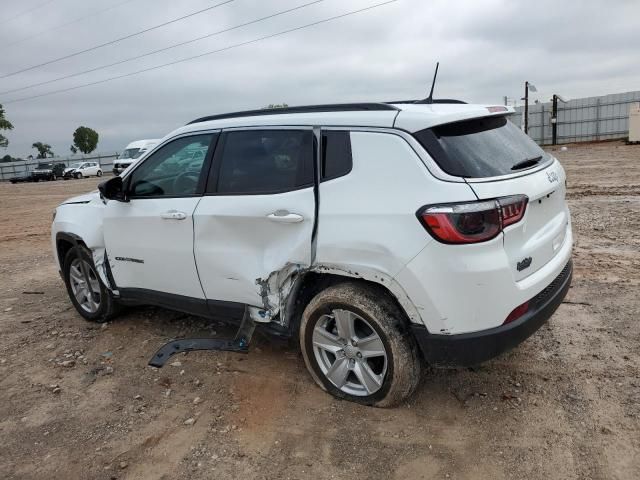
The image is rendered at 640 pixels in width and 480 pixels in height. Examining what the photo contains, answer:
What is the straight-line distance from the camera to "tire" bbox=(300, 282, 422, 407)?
307 cm

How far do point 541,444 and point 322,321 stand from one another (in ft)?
4.67

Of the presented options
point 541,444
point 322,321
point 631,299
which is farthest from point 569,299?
point 322,321

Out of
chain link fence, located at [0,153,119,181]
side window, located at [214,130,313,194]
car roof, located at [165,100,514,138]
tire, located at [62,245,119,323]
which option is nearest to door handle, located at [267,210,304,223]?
side window, located at [214,130,313,194]

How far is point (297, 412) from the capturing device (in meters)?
3.36

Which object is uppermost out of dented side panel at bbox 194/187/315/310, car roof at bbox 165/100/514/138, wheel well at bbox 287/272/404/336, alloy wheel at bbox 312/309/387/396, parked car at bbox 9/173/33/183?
car roof at bbox 165/100/514/138

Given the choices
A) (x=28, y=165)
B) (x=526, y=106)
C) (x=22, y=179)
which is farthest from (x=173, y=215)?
(x=28, y=165)

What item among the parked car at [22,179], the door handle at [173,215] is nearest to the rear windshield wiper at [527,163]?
the door handle at [173,215]

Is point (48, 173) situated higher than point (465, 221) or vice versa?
point (465, 221)

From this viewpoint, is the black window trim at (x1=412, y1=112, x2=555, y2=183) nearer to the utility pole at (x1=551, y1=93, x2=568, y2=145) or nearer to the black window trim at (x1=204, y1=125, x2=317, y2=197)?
the black window trim at (x1=204, y1=125, x2=317, y2=197)

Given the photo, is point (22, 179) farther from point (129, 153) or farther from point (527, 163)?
point (527, 163)

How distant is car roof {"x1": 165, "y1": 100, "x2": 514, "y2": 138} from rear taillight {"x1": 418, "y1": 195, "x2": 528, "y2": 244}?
545 mm

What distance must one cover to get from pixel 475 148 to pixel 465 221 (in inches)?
→ 22.3

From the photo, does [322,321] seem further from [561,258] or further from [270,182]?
[561,258]

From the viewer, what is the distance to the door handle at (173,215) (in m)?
3.86
